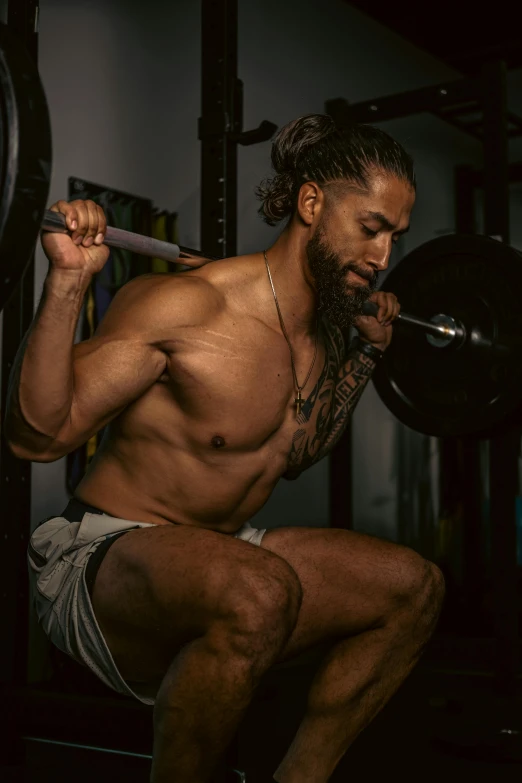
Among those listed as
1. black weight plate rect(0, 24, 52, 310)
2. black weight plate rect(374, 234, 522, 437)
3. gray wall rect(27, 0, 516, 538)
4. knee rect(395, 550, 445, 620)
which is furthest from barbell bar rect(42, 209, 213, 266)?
gray wall rect(27, 0, 516, 538)

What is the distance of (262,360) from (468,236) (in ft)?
3.17

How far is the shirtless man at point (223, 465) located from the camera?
160 centimetres

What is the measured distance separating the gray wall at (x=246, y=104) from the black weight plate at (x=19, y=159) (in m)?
1.75

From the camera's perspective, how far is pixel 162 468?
6.17ft

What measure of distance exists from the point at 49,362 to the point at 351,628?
2.83 feet

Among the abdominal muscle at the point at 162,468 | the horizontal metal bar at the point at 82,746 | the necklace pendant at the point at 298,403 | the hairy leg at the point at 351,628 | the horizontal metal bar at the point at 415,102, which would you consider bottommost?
the horizontal metal bar at the point at 82,746

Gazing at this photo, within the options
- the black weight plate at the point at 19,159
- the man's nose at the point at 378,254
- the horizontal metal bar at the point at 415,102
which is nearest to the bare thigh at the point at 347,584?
the man's nose at the point at 378,254

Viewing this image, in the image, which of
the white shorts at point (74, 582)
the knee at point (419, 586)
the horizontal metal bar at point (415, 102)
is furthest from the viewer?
the horizontal metal bar at point (415, 102)

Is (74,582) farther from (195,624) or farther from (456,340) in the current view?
(456,340)

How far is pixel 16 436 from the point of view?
1.68 metres

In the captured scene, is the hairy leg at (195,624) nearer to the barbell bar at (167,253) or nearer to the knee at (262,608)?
the knee at (262,608)

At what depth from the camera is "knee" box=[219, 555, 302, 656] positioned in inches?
61.4

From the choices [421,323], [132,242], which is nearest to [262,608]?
[132,242]

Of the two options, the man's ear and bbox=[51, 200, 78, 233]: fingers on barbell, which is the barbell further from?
bbox=[51, 200, 78, 233]: fingers on barbell
